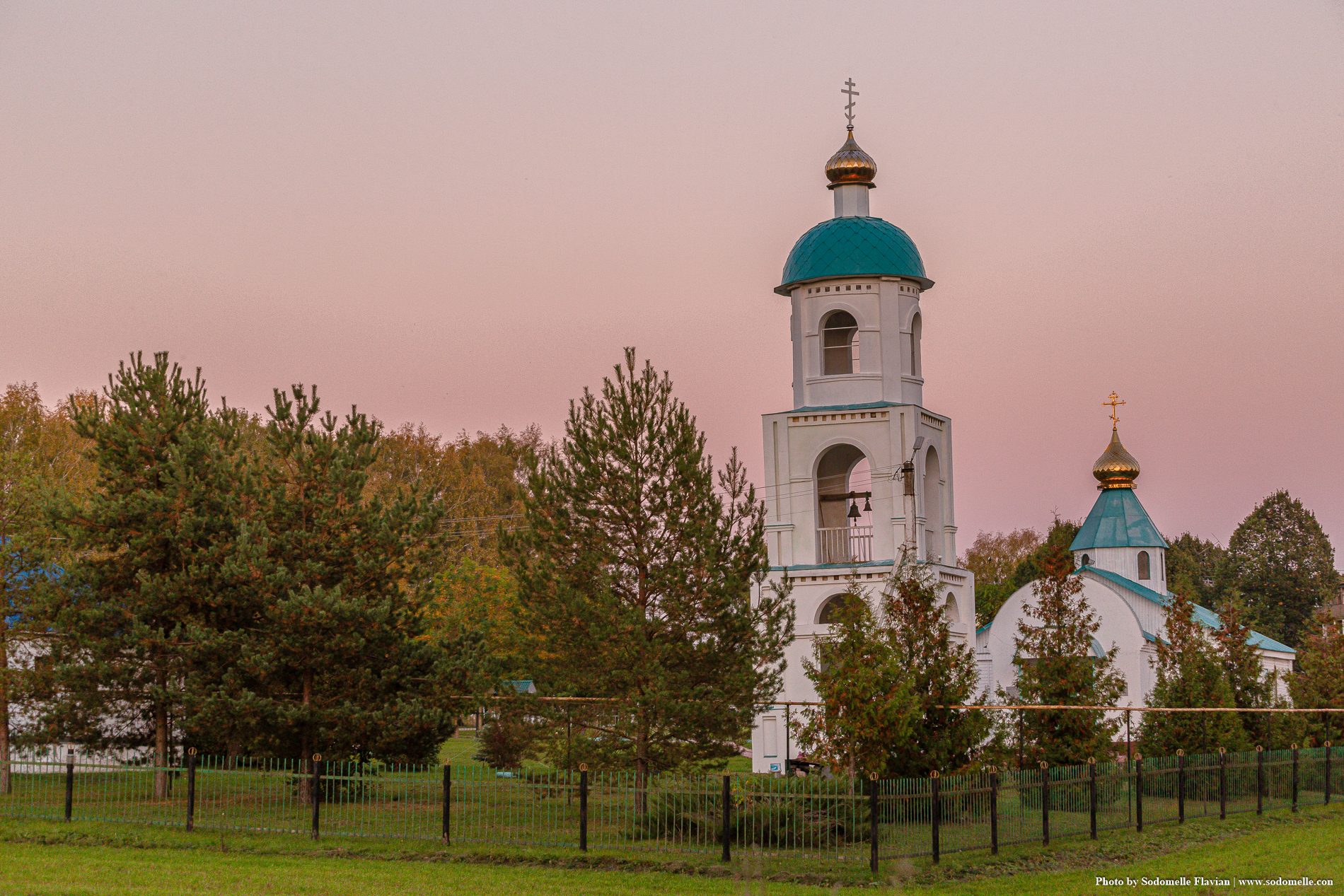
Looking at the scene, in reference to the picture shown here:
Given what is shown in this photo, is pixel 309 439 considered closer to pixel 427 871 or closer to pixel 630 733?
pixel 630 733

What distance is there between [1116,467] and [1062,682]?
30312 millimetres

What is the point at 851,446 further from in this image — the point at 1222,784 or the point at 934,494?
the point at 1222,784

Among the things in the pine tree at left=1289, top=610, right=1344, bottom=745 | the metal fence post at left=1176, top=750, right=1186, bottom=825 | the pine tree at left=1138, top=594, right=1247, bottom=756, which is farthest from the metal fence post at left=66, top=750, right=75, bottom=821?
the pine tree at left=1289, top=610, right=1344, bottom=745

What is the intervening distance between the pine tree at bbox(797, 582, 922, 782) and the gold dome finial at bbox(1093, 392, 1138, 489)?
1354 inches

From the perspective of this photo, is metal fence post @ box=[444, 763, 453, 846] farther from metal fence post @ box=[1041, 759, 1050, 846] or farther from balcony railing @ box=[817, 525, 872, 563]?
balcony railing @ box=[817, 525, 872, 563]

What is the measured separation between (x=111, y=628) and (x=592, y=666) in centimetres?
739

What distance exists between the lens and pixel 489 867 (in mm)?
16656

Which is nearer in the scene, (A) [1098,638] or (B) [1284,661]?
(A) [1098,638]

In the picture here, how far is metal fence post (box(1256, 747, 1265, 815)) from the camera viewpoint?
23.0m

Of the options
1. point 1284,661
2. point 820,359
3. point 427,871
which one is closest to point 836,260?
point 820,359

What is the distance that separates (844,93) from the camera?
3186 cm

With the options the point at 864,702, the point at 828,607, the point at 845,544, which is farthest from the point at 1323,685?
the point at 864,702

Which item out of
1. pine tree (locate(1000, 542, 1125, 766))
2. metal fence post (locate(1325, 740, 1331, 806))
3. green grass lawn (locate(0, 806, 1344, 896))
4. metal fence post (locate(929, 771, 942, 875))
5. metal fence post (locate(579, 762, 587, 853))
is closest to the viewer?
green grass lawn (locate(0, 806, 1344, 896))

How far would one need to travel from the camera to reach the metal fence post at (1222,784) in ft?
72.8
